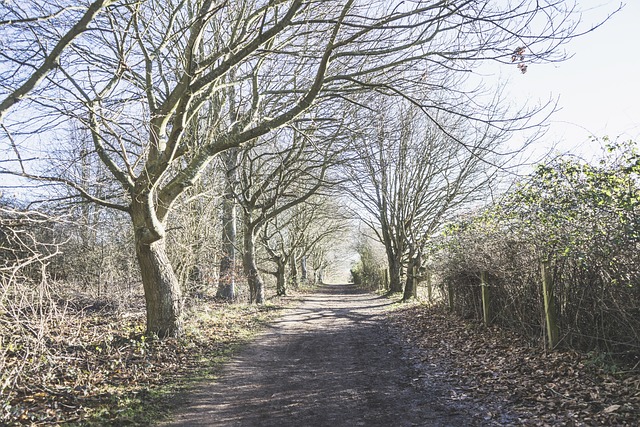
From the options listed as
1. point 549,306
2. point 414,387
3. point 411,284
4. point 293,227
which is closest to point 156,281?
point 414,387

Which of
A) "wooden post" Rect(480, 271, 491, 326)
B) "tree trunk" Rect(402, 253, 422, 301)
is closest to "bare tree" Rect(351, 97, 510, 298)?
"tree trunk" Rect(402, 253, 422, 301)

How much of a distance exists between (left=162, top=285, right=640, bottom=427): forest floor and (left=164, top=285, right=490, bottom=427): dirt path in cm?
1

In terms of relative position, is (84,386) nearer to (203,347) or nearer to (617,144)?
(203,347)

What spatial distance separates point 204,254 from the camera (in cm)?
1452

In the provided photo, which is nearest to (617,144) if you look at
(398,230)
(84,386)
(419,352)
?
(419,352)

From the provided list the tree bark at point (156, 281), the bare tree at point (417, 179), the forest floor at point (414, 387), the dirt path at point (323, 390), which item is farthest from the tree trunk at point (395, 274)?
the tree bark at point (156, 281)

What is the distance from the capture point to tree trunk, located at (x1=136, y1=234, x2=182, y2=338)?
8367 mm

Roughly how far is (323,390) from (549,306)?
3.89 meters

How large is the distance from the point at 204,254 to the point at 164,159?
7077mm

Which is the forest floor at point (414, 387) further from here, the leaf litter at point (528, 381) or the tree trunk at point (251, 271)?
the tree trunk at point (251, 271)

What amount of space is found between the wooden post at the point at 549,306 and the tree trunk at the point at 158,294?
6954 mm

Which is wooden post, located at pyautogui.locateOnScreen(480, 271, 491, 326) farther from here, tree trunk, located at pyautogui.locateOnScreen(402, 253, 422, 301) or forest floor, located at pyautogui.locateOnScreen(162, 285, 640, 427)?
tree trunk, located at pyautogui.locateOnScreen(402, 253, 422, 301)

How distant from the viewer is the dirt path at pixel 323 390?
4816 millimetres

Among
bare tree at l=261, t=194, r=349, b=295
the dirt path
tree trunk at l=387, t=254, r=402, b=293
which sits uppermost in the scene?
bare tree at l=261, t=194, r=349, b=295
